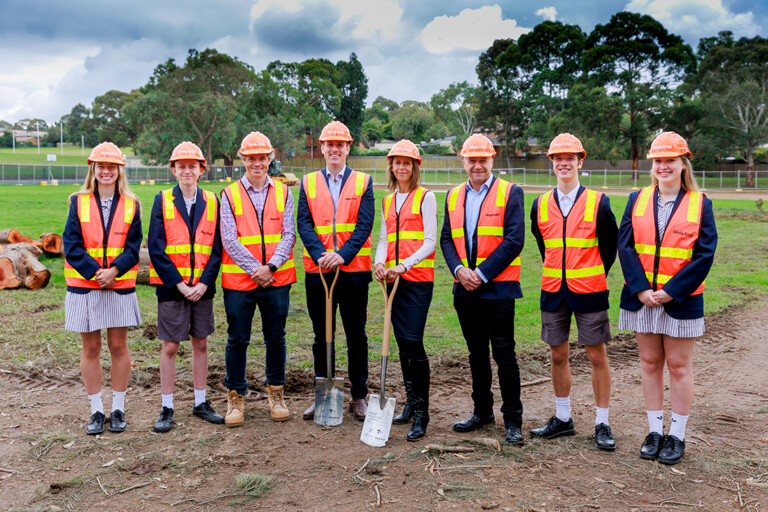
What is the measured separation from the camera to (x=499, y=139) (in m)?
67.4

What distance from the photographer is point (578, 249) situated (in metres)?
4.89

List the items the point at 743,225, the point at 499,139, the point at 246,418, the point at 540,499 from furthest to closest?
the point at 499,139 → the point at 743,225 → the point at 246,418 → the point at 540,499

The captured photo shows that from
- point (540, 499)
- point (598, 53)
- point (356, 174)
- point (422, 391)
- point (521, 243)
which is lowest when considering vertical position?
point (540, 499)

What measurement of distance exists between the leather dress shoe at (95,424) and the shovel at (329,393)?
1746 millimetres

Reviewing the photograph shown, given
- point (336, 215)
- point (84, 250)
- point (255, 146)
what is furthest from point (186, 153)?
point (336, 215)

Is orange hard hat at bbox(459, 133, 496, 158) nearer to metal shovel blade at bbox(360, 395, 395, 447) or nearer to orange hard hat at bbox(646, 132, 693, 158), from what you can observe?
orange hard hat at bbox(646, 132, 693, 158)

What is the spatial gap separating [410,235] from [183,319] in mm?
2000

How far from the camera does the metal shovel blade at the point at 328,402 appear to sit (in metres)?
5.38

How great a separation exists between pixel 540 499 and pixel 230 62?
62706 millimetres

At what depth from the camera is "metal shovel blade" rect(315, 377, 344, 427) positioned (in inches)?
212

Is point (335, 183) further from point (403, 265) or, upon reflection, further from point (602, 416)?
point (602, 416)

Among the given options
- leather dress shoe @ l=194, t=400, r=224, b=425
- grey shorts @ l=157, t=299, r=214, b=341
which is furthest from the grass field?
grey shorts @ l=157, t=299, r=214, b=341

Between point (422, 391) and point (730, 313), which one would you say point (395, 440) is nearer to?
point (422, 391)

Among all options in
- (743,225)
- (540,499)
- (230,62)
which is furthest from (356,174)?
(230,62)
